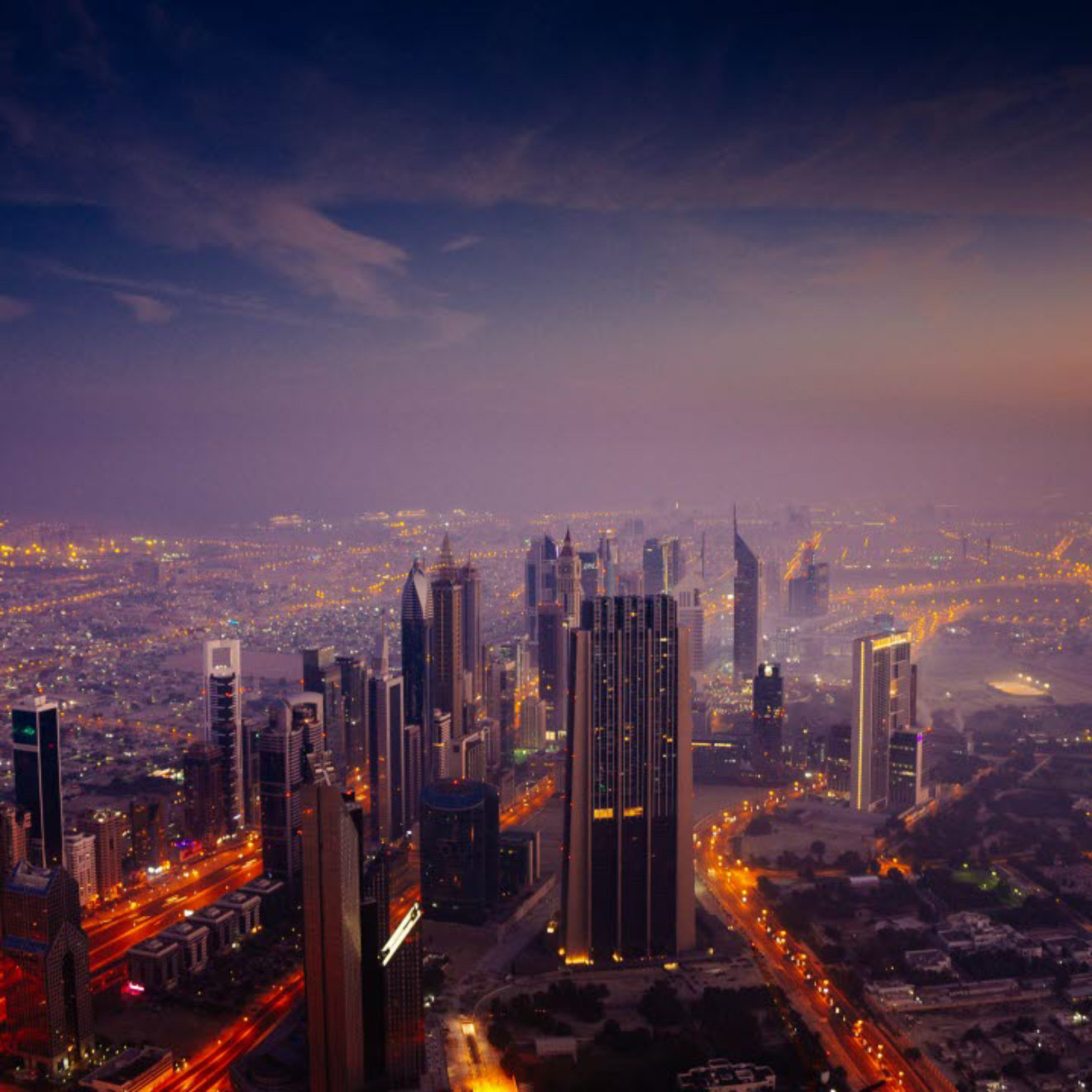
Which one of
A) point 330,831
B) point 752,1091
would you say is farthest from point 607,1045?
point 330,831

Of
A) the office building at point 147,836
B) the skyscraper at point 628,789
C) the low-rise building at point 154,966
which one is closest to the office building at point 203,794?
the office building at point 147,836

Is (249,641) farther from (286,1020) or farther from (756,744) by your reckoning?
(286,1020)

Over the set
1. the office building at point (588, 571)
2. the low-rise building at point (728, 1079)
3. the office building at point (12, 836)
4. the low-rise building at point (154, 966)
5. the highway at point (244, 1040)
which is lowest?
the highway at point (244, 1040)

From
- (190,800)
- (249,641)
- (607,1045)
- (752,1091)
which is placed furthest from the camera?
(249,641)

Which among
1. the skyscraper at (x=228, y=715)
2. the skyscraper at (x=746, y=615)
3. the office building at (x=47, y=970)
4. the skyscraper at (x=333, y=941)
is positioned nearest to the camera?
the skyscraper at (x=333, y=941)

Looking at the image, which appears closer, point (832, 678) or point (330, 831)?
point (330, 831)

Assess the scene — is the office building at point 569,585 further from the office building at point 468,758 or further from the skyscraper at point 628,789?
the skyscraper at point 628,789

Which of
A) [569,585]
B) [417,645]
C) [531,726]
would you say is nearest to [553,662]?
[569,585]
